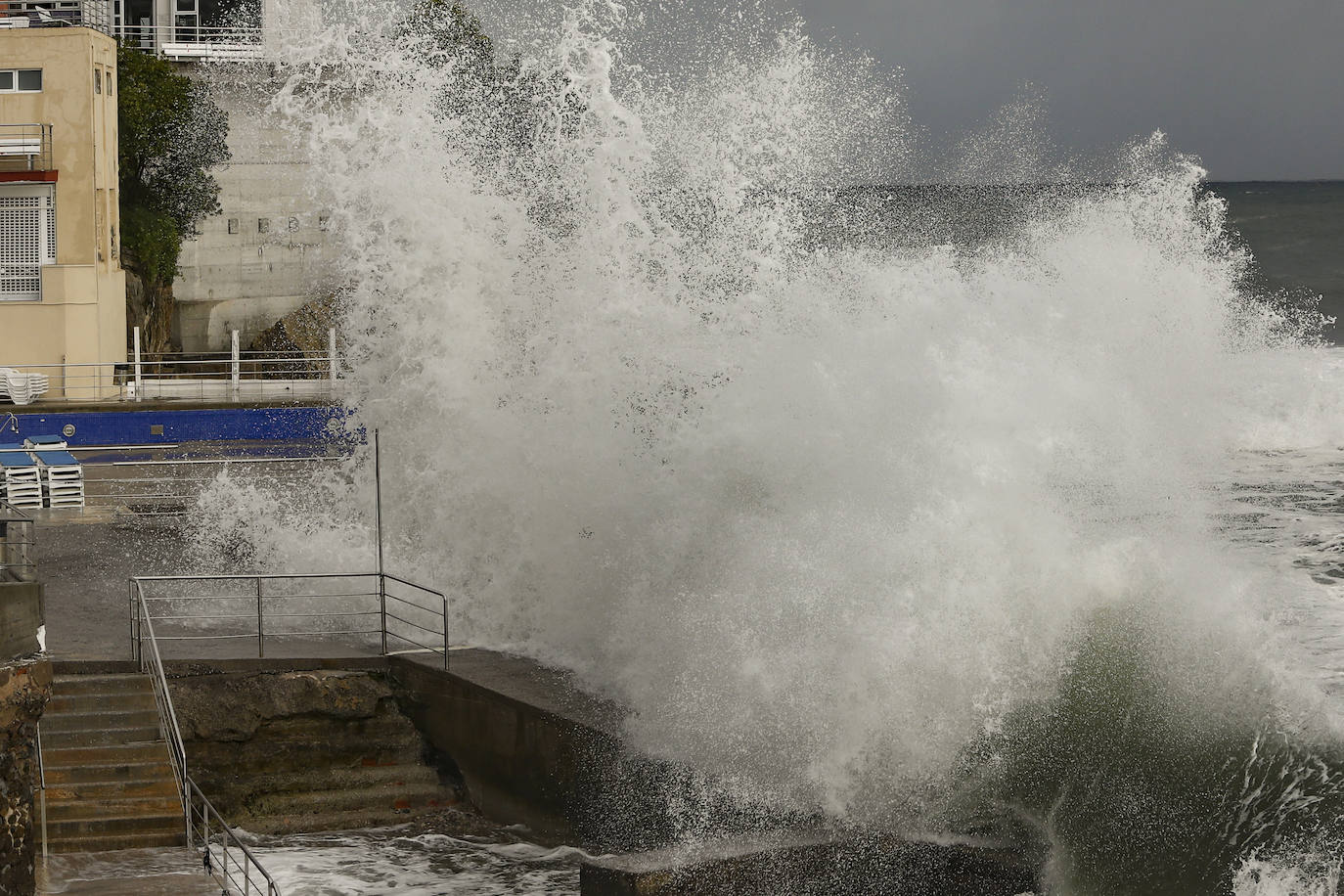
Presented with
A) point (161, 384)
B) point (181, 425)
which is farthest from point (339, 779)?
point (161, 384)

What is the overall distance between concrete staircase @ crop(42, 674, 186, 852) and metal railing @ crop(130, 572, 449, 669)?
0.72 m

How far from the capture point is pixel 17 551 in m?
9.97

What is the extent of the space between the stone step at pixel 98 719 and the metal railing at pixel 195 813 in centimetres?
13

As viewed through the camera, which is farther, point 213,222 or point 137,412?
point 213,222

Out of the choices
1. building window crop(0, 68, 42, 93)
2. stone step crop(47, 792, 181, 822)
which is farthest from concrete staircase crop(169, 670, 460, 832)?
building window crop(0, 68, 42, 93)

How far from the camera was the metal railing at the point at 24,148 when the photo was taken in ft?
103

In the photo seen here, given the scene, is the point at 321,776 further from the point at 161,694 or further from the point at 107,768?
the point at 107,768

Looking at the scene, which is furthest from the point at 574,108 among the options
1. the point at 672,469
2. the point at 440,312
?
the point at 672,469

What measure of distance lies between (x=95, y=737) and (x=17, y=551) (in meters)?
2.38

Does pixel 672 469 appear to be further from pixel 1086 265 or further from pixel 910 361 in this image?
pixel 1086 265

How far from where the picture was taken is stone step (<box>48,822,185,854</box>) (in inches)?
427

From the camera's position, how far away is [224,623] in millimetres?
14648

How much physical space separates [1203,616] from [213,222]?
112 feet

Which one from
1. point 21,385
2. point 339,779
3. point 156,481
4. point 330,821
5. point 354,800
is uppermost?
point 21,385
